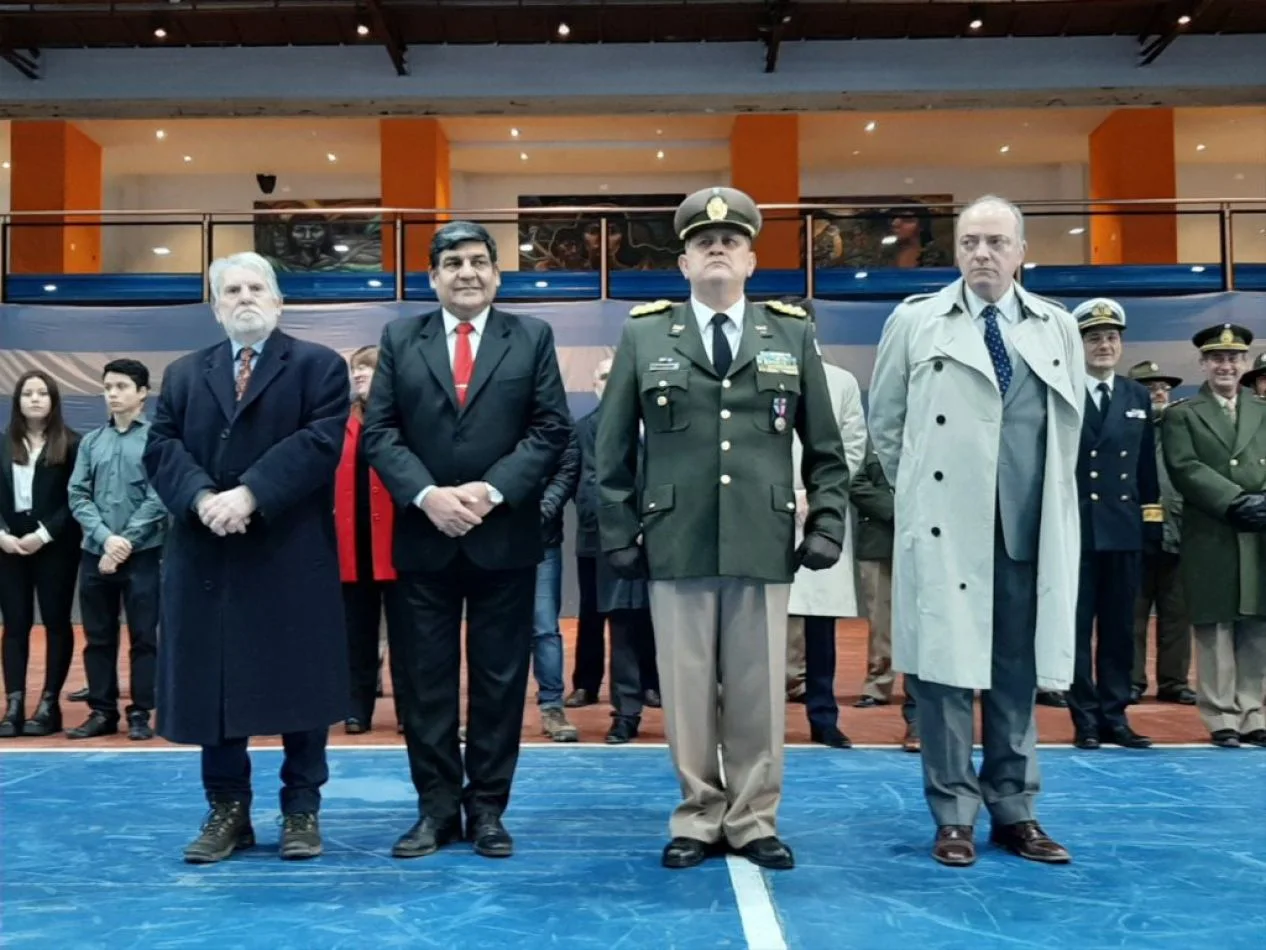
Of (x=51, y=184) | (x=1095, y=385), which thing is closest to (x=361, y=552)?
(x=1095, y=385)

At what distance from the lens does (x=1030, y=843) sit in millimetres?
3135

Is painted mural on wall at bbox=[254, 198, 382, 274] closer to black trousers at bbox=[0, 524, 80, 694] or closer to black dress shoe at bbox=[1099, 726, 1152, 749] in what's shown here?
black trousers at bbox=[0, 524, 80, 694]

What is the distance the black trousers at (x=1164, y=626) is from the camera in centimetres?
617

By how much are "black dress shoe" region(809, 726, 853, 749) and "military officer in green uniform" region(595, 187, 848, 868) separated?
1635 mm

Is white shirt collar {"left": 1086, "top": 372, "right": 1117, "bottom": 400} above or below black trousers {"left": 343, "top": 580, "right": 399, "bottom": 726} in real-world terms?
above

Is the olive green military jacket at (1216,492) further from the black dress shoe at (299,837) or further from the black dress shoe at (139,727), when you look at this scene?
the black dress shoe at (139,727)

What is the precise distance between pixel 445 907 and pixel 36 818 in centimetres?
165

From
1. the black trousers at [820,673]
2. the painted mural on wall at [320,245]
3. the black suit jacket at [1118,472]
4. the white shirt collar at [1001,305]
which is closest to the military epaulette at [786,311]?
the white shirt collar at [1001,305]

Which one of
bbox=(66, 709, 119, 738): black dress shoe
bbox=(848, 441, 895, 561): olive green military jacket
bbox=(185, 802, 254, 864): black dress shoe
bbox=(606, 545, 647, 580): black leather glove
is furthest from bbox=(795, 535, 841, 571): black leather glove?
bbox=(66, 709, 119, 738): black dress shoe

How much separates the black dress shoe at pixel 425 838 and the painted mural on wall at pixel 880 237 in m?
8.94

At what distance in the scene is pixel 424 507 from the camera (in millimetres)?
3156

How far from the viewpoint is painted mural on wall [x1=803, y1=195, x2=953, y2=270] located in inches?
450

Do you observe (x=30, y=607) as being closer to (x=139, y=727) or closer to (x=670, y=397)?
(x=139, y=727)

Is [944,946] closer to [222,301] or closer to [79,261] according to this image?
[222,301]
